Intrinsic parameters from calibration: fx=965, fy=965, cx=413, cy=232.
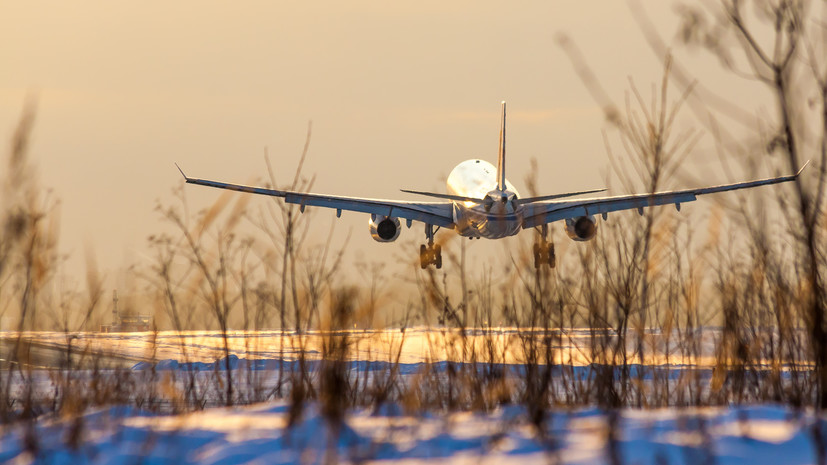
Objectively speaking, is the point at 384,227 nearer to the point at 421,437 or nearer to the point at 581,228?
the point at 581,228

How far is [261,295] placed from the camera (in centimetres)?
781

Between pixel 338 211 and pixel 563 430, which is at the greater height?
pixel 338 211

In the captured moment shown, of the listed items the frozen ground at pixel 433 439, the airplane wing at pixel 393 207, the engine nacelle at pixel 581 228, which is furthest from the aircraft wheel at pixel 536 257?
the engine nacelle at pixel 581 228

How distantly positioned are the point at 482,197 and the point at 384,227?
13.3ft

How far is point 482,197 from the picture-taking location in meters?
36.2

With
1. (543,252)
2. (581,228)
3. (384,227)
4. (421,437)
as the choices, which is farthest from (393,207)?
(421,437)

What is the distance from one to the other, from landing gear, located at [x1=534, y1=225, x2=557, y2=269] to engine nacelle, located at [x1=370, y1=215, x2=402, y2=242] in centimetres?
2731

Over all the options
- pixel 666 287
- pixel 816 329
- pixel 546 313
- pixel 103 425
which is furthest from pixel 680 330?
pixel 103 425

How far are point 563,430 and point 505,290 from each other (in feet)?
10.00

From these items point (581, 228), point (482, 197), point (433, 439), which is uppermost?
point (482, 197)

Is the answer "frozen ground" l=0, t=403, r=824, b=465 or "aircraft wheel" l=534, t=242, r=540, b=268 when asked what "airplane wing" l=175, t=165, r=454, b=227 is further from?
"frozen ground" l=0, t=403, r=824, b=465

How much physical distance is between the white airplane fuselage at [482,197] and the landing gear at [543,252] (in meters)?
15.9

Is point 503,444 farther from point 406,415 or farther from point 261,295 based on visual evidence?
point 261,295

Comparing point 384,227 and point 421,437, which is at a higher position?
point 384,227
